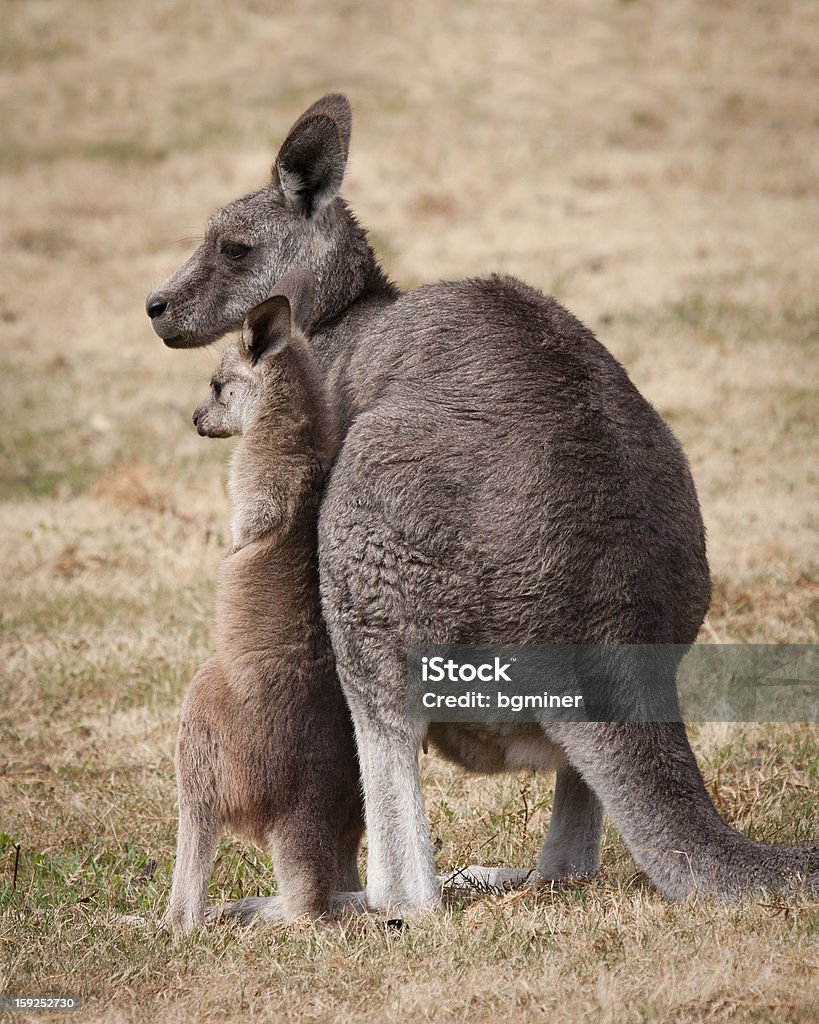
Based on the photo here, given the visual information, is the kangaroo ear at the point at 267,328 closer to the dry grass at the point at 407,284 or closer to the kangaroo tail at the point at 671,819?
the kangaroo tail at the point at 671,819

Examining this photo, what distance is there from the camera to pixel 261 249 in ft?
17.9

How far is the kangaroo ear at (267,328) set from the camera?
4.27 m

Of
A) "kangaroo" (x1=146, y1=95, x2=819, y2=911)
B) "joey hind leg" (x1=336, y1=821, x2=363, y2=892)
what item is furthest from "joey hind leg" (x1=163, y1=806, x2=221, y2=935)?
"kangaroo" (x1=146, y1=95, x2=819, y2=911)

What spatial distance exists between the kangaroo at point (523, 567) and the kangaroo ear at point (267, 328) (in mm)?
347

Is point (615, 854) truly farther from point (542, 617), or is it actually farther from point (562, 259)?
point (562, 259)

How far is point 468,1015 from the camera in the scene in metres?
3.09

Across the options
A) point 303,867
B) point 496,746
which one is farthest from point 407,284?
point 303,867

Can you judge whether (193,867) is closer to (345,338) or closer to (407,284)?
(345,338)

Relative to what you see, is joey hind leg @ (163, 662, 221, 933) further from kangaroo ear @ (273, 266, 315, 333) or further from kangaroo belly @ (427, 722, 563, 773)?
kangaroo ear @ (273, 266, 315, 333)

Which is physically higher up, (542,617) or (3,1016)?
(542,617)

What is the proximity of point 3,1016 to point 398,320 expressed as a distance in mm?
2411

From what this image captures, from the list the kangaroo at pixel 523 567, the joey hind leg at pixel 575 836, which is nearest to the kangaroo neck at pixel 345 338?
the kangaroo at pixel 523 567

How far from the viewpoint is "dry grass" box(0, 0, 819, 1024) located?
3395 millimetres

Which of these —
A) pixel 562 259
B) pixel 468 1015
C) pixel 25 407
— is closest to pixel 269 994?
pixel 468 1015
